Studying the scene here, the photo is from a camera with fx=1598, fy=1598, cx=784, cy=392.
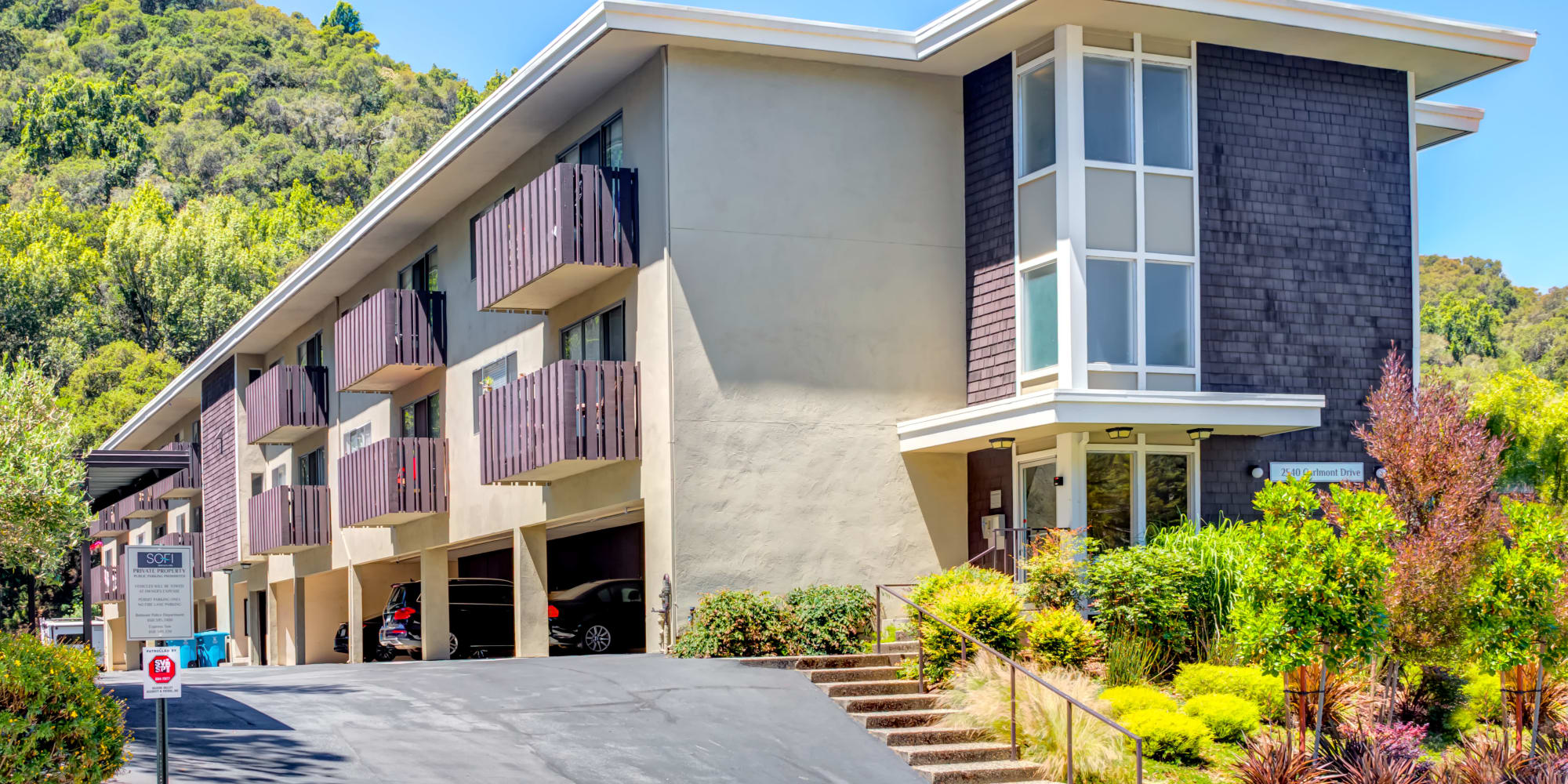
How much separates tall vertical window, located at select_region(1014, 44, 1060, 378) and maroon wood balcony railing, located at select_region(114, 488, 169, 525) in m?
35.8

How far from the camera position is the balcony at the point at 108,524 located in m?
55.2

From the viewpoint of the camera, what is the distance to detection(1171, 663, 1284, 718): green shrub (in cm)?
1641

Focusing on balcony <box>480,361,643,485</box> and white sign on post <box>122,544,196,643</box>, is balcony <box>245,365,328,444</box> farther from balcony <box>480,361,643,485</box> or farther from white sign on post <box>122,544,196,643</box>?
white sign on post <box>122,544,196,643</box>

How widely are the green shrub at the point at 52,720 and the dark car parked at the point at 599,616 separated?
44.4 feet

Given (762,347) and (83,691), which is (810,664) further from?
(83,691)

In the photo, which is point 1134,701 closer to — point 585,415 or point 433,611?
point 585,415

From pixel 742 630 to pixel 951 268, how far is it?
19.9ft

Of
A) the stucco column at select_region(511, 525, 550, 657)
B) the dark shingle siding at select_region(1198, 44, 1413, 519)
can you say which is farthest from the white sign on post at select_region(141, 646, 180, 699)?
the dark shingle siding at select_region(1198, 44, 1413, 519)

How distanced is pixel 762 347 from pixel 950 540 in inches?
148

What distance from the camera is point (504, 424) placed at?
22.9 metres

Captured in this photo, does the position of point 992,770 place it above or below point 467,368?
below

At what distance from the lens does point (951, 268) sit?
22.1 metres

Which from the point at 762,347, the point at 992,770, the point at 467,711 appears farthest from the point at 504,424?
the point at 992,770

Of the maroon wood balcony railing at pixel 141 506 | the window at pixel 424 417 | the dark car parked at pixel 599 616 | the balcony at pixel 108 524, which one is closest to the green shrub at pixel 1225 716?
the dark car parked at pixel 599 616
